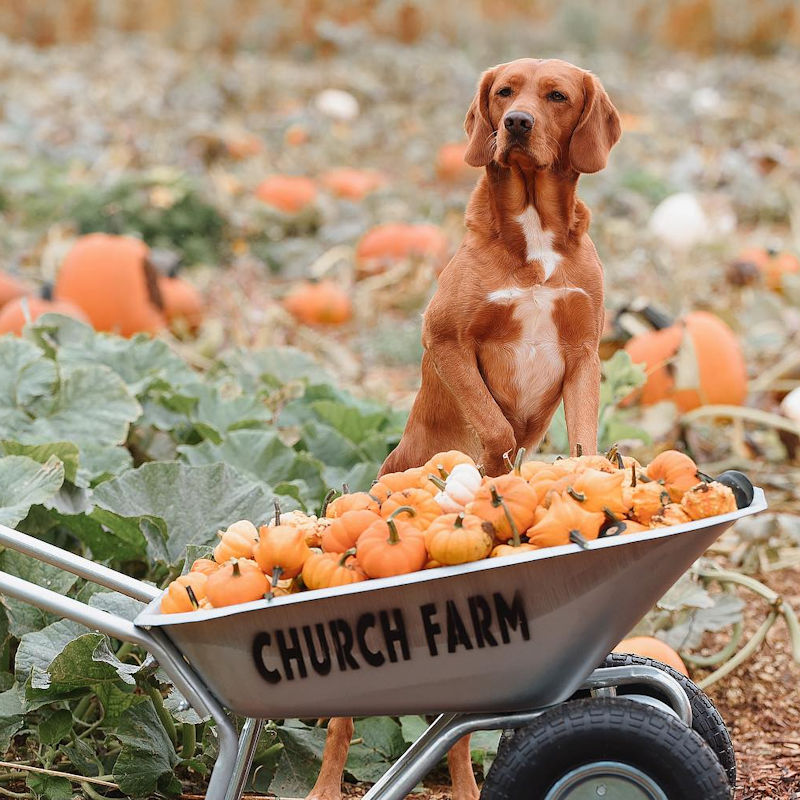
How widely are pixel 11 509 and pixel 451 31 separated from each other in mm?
11460

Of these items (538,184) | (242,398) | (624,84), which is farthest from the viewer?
(624,84)

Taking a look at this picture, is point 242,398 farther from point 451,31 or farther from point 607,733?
point 451,31

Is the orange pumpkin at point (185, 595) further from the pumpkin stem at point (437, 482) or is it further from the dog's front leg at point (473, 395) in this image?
the dog's front leg at point (473, 395)

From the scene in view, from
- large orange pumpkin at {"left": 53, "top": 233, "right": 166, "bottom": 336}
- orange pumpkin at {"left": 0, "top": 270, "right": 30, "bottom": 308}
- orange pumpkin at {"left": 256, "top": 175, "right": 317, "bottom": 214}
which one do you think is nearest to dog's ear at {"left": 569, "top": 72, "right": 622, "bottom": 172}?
large orange pumpkin at {"left": 53, "top": 233, "right": 166, "bottom": 336}

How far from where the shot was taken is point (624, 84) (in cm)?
1011

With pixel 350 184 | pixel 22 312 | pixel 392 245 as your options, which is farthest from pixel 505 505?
pixel 350 184

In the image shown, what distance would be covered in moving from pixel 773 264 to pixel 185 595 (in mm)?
4266

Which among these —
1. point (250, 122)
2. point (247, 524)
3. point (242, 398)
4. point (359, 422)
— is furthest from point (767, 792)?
point (250, 122)

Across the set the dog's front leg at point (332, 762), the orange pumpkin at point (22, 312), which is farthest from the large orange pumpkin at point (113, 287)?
the dog's front leg at point (332, 762)

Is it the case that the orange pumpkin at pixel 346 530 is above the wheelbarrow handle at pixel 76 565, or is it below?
above

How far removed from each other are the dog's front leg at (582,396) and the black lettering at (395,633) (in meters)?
0.38

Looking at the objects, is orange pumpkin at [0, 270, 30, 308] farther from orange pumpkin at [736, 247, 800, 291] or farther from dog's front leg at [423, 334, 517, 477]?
dog's front leg at [423, 334, 517, 477]

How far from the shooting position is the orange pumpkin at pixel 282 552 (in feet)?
5.10

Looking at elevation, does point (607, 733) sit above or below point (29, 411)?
above
